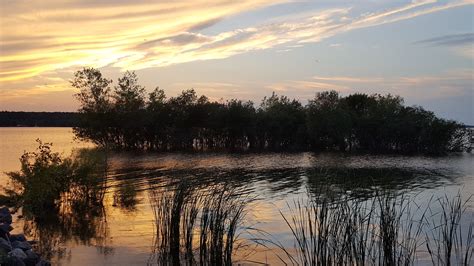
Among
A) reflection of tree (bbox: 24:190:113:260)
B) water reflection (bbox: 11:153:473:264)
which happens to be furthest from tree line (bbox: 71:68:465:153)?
reflection of tree (bbox: 24:190:113:260)

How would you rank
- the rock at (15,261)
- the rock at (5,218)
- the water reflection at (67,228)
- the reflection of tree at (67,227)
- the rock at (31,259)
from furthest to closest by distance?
the rock at (5,218)
the reflection of tree at (67,227)
the water reflection at (67,228)
the rock at (31,259)
the rock at (15,261)

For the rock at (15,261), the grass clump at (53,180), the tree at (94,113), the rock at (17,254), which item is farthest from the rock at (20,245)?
the tree at (94,113)

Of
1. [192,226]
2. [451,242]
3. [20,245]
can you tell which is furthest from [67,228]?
[451,242]

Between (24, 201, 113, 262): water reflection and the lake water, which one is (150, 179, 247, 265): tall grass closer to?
the lake water

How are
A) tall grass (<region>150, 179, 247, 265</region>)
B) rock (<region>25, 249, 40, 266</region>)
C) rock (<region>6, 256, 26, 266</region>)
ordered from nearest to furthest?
rock (<region>6, 256, 26, 266</region>)
tall grass (<region>150, 179, 247, 265</region>)
rock (<region>25, 249, 40, 266</region>)

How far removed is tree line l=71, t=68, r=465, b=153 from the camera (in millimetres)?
65938

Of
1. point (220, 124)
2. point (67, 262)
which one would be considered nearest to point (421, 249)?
point (67, 262)

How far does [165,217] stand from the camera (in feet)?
35.3

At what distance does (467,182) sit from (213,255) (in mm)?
24843

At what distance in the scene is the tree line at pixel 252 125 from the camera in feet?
216

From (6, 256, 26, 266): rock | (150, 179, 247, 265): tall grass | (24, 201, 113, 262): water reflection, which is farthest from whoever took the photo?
(24, 201, 113, 262): water reflection

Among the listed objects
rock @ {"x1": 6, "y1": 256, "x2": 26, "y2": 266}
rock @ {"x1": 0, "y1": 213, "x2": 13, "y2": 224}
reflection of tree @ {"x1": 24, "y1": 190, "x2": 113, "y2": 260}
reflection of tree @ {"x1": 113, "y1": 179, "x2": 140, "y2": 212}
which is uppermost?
rock @ {"x1": 6, "y1": 256, "x2": 26, "y2": 266}

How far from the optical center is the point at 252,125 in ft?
230

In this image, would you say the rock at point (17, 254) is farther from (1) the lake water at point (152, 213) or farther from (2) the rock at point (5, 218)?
(2) the rock at point (5, 218)
